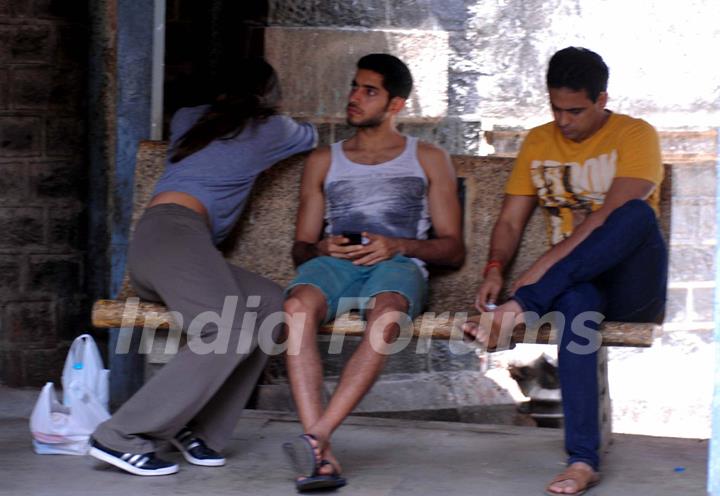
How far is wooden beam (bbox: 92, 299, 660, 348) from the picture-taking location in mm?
4488

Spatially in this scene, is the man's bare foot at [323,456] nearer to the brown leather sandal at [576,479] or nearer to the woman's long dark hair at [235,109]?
the brown leather sandal at [576,479]

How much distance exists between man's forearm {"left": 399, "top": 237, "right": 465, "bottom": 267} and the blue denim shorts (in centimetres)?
6

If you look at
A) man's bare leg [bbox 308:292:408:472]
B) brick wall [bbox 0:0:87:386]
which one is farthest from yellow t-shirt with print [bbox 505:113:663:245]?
brick wall [bbox 0:0:87:386]

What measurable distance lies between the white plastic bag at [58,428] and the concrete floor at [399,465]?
39 mm

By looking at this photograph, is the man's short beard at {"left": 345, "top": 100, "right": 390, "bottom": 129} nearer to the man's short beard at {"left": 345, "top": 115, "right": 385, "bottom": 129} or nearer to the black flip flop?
the man's short beard at {"left": 345, "top": 115, "right": 385, "bottom": 129}

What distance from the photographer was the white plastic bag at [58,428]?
187 inches

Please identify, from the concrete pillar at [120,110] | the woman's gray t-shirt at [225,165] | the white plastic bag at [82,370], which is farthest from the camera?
the concrete pillar at [120,110]

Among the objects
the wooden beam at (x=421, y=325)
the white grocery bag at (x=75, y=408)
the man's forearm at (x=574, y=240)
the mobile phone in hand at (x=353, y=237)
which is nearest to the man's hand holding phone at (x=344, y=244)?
the mobile phone in hand at (x=353, y=237)

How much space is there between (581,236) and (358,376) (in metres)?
0.93

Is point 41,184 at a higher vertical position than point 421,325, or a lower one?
higher

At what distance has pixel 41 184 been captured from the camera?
20.3 feet

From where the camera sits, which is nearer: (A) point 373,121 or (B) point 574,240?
(B) point 574,240

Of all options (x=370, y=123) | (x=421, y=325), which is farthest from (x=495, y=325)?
(x=370, y=123)

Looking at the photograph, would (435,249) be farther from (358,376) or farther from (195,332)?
(195,332)
